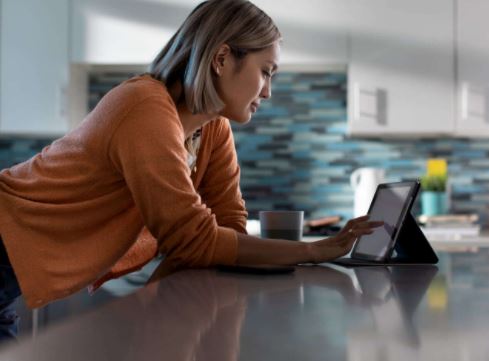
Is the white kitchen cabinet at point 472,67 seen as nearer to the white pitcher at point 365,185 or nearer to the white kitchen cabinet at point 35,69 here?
the white pitcher at point 365,185

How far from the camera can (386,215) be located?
137cm

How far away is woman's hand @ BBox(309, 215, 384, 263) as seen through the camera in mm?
1252

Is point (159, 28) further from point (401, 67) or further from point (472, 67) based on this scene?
point (472, 67)

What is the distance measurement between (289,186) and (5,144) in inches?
61.0

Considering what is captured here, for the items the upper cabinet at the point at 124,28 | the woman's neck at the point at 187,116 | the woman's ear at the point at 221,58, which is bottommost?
the woman's neck at the point at 187,116

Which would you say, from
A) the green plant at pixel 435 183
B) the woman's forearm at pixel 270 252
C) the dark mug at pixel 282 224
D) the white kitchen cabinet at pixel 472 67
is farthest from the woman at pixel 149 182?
the green plant at pixel 435 183

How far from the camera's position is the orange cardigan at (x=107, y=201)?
1161mm

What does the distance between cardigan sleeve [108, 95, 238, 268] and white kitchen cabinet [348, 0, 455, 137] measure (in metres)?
2.21

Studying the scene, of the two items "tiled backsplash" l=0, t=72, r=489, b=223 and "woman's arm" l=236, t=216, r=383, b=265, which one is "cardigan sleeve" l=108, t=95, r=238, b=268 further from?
"tiled backsplash" l=0, t=72, r=489, b=223

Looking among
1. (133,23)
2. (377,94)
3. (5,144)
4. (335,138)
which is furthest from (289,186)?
(5,144)

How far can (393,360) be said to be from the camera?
1.47ft

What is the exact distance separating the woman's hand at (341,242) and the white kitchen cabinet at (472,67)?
2179 millimetres

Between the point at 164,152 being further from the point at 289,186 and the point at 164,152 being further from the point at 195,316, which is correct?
the point at 289,186

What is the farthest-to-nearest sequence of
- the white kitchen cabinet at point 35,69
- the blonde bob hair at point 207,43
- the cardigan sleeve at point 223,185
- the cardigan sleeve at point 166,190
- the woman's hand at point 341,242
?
the white kitchen cabinet at point 35,69, the cardigan sleeve at point 223,185, the blonde bob hair at point 207,43, the woman's hand at point 341,242, the cardigan sleeve at point 166,190
